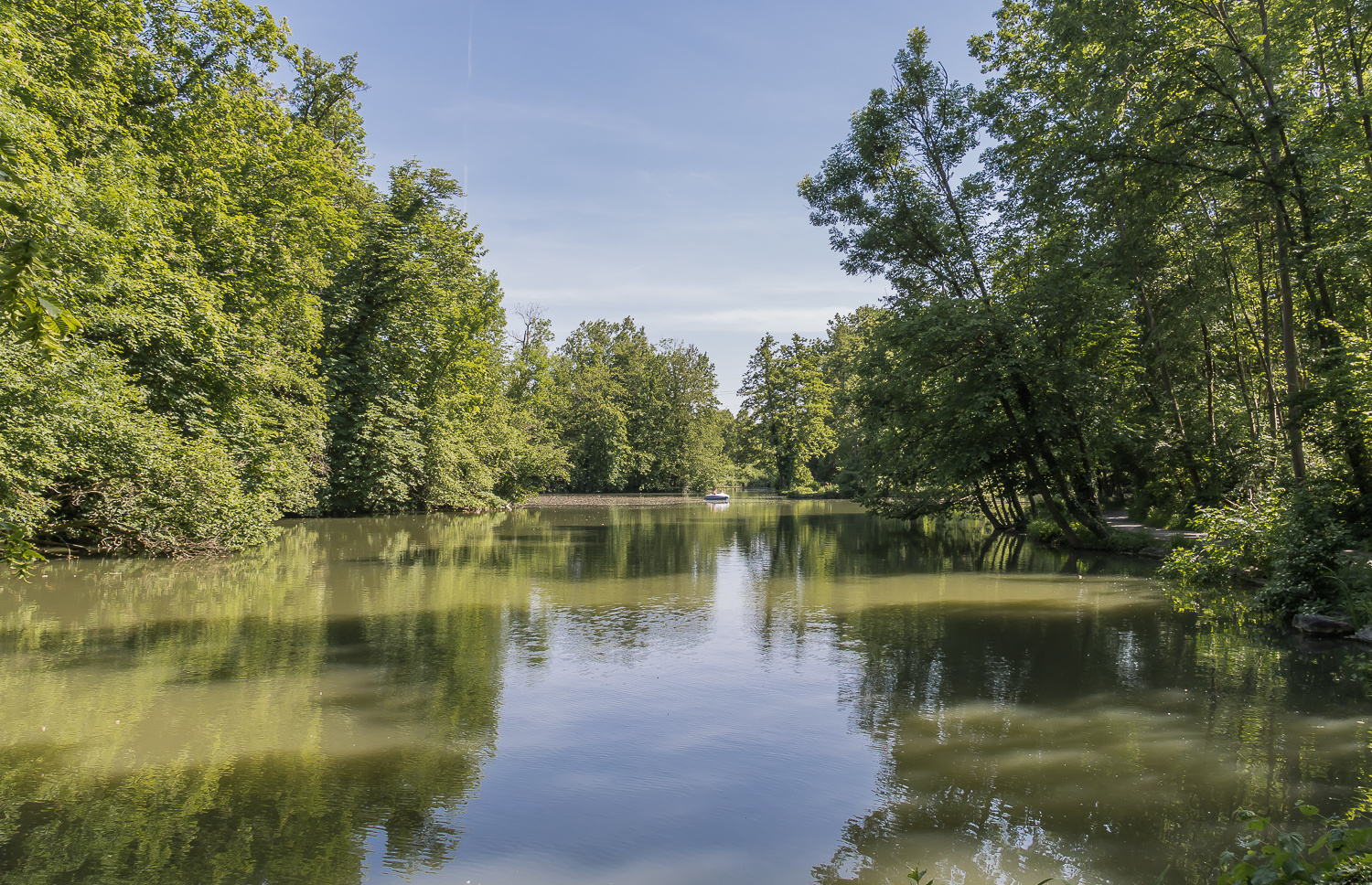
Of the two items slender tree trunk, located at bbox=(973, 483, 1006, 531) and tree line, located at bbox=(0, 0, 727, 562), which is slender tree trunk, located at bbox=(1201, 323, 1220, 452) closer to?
slender tree trunk, located at bbox=(973, 483, 1006, 531)

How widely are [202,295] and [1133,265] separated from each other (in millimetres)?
19563

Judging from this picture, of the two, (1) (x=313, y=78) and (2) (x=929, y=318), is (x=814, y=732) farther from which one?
(1) (x=313, y=78)

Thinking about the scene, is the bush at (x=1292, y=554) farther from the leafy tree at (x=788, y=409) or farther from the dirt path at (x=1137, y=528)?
the leafy tree at (x=788, y=409)

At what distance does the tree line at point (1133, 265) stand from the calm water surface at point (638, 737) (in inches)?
194

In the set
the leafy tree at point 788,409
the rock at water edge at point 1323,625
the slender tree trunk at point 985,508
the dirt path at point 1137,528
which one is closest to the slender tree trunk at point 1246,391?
the dirt path at point 1137,528

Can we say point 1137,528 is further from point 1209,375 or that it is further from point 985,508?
point 985,508

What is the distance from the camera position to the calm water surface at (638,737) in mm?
4590

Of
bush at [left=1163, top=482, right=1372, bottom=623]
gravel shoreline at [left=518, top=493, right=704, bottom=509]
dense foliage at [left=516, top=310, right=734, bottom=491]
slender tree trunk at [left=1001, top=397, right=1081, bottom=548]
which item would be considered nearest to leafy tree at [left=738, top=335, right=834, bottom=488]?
dense foliage at [left=516, top=310, right=734, bottom=491]

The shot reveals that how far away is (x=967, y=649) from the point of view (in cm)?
976

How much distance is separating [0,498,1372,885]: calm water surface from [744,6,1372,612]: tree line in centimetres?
494

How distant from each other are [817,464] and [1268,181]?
61.3 m

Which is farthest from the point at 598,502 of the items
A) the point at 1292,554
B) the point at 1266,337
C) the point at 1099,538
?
the point at 1292,554

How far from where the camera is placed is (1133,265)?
52.2 feet

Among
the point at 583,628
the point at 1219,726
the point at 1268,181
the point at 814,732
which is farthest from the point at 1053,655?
the point at 1268,181
